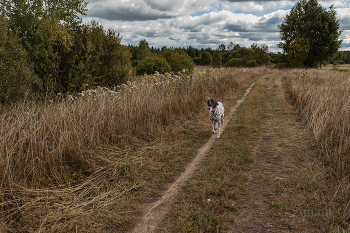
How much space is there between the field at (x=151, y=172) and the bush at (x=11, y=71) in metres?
3.34

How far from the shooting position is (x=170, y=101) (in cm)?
841

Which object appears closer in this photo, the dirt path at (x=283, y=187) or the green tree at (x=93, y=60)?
the dirt path at (x=283, y=187)

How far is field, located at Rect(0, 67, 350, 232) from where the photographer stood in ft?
10.6

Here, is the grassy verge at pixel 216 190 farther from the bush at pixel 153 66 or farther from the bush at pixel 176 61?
the bush at pixel 176 61

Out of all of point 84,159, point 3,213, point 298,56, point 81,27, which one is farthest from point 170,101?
point 298,56

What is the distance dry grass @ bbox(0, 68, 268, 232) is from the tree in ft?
145

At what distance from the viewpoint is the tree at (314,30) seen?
40750 mm

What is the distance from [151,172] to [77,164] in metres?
1.59

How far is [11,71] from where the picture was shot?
7570 millimetres

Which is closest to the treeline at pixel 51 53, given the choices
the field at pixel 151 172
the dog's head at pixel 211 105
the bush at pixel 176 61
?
the field at pixel 151 172

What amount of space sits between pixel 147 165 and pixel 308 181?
339 centimetres

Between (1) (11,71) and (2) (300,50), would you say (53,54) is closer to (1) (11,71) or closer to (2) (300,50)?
(1) (11,71)

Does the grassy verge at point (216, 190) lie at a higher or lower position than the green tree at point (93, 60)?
lower

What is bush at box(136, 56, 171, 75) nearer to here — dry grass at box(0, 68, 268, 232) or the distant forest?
the distant forest
